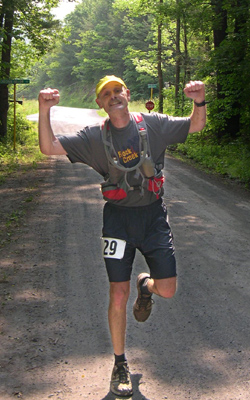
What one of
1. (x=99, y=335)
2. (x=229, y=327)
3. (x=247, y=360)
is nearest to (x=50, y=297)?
(x=99, y=335)

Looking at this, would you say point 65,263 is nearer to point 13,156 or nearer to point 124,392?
point 124,392

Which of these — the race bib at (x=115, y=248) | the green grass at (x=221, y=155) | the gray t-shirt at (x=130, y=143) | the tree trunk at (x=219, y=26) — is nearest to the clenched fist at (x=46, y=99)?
the gray t-shirt at (x=130, y=143)

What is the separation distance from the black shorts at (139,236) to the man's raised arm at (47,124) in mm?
567

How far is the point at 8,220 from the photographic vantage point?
367 inches

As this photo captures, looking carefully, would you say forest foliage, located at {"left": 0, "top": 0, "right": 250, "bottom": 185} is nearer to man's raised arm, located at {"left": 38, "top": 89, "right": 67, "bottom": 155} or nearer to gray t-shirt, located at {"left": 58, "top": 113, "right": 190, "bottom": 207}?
gray t-shirt, located at {"left": 58, "top": 113, "right": 190, "bottom": 207}

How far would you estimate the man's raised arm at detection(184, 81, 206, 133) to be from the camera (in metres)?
3.67

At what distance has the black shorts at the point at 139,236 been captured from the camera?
147 inches

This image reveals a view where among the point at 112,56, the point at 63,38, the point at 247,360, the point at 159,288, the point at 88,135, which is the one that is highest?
the point at 112,56

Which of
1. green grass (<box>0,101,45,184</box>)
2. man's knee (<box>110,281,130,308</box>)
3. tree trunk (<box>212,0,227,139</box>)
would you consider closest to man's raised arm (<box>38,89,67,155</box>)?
man's knee (<box>110,281,130,308</box>)

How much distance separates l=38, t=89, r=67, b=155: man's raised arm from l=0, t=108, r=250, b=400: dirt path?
1620 millimetres

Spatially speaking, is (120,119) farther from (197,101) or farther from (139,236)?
(139,236)

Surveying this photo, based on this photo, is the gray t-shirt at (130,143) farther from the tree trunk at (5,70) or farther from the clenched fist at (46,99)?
the tree trunk at (5,70)

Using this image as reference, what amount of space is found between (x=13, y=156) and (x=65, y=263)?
42.2 feet

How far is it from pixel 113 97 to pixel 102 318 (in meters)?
2.24
